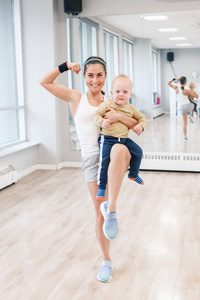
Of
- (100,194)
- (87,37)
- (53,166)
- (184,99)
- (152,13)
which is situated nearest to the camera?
(100,194)

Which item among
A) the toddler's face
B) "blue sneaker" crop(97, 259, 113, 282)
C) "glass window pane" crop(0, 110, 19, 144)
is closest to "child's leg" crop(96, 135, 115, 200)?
the toddler's face

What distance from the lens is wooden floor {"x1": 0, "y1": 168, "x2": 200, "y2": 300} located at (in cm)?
265

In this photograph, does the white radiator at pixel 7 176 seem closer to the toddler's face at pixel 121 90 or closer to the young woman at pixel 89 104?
the young woman at pixel 89 104

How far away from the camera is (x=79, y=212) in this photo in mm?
4273

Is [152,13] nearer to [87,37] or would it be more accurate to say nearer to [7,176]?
[87,37]

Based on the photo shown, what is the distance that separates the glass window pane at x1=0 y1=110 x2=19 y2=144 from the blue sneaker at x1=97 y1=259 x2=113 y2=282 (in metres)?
3.45

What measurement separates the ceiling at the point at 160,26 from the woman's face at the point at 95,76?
3.78 meters

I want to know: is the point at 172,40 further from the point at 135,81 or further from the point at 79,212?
the point at 79,212

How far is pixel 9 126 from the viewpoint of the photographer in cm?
605

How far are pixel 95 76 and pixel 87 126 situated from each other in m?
0.30

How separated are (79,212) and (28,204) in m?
0.67

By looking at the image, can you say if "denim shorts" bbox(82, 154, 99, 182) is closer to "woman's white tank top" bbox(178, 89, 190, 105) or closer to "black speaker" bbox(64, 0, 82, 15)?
"woman's white tank top" bbox(178, 89, 190, 105)

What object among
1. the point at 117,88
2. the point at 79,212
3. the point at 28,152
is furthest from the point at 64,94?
the point at 28,152

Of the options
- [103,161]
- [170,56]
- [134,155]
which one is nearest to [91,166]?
[103,161]
